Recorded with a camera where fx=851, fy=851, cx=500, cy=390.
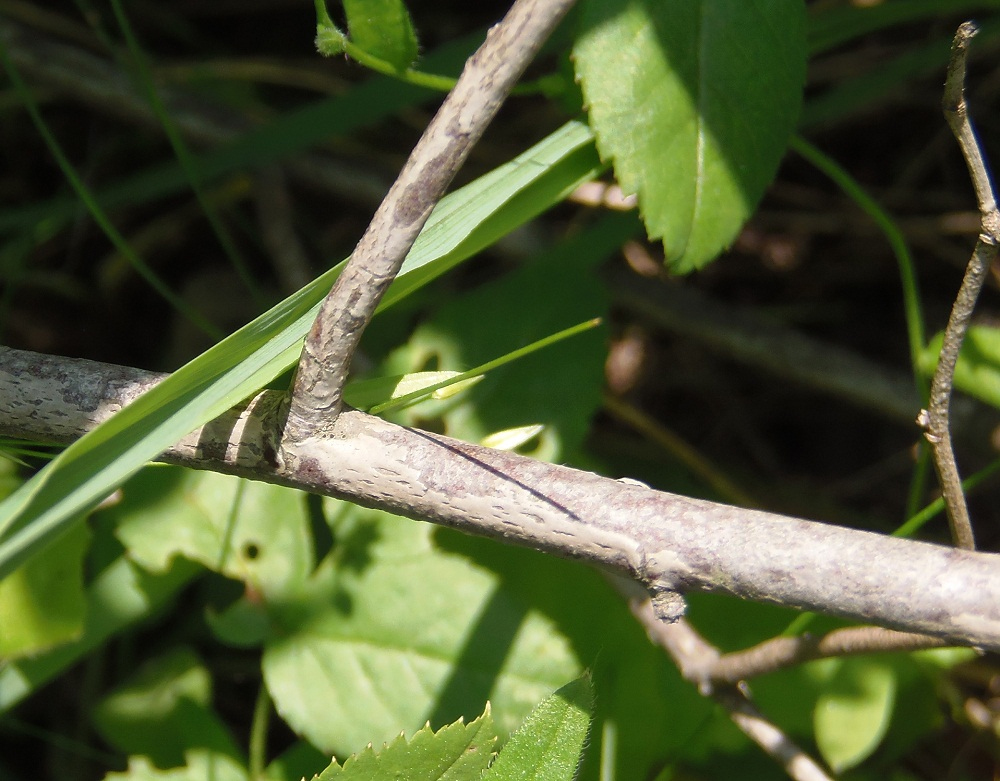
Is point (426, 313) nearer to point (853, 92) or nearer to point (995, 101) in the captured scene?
point (853, 92)

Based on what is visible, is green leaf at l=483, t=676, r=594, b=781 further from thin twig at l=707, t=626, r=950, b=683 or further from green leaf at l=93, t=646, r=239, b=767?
green leaf at l=93, t=646, r=239, b=767

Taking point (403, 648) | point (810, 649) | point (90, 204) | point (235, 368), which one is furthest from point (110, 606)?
point (810, 649)

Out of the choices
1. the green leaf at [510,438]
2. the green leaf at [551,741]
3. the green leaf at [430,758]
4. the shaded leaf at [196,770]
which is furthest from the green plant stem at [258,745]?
the green leaf at [510,438]

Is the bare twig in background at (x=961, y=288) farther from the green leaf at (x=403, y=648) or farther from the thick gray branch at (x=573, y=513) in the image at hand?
the green leaf at (x=403, y=648)

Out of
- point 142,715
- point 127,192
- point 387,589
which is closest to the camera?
point 387,589

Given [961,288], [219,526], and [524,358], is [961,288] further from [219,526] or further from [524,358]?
[219,526]

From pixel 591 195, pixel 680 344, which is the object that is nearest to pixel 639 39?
pixel 591 195
